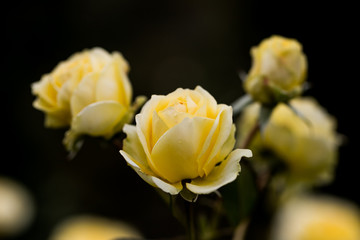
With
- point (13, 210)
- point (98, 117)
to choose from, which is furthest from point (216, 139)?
point (13, 210)

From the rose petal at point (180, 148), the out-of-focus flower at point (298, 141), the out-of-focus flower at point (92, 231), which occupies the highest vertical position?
the rose petal at point (180, 148)

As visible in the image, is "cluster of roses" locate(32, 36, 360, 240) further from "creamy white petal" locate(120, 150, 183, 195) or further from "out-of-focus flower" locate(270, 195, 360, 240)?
"out-of-focus flower" locate(270, 195, 360, 240)

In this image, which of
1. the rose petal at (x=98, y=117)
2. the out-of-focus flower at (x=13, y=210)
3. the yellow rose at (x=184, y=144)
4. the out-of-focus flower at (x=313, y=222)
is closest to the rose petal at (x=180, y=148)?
the yellow rose at (x=184, y=144)

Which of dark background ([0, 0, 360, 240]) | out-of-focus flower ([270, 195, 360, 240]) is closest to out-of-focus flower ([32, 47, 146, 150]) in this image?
out-of-focus flower ([270, 195, 360, 240])

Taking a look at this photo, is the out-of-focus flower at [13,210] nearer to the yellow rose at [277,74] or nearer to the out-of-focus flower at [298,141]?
the out-of-focus flower at [298,141]

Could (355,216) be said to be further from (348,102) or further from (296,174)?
(348,102)

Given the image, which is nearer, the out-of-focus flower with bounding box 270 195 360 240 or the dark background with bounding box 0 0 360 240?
the out-of-focus flower with bounding box 270 195 360 240

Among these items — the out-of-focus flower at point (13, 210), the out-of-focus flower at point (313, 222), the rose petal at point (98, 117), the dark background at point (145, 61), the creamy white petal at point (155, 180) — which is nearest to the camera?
the creamy white petal at point (155, 180)
